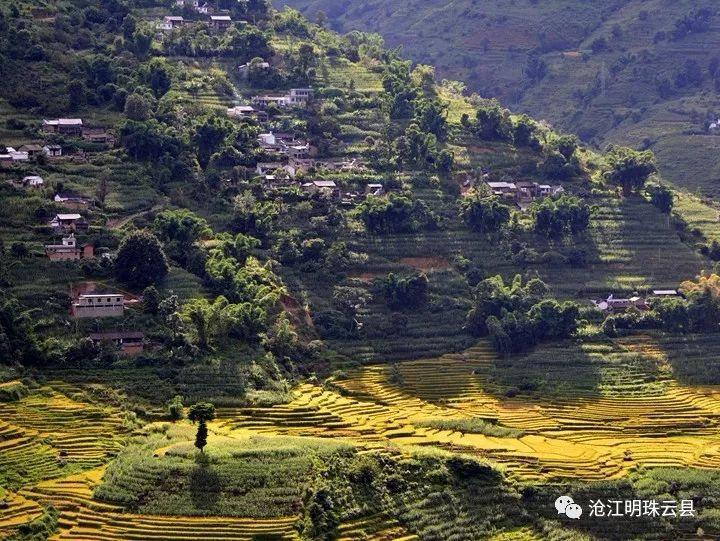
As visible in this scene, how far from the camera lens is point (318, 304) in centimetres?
5256

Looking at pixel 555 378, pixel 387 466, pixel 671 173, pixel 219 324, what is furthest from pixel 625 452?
pixel 671 173

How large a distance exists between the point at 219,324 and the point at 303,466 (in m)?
9.37

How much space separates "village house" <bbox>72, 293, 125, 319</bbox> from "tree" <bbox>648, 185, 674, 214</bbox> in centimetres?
2872

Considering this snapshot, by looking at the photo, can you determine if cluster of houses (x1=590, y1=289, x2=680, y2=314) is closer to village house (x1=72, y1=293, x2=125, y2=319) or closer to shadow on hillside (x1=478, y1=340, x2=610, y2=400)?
shadow on hillside (x1=478, y1=340, x2=610, y2=400)

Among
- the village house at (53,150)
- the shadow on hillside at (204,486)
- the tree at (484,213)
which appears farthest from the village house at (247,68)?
the shadow on hillside at (204,486)

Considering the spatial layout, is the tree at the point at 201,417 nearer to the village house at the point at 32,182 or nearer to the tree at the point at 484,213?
the village house at the point at 32,182

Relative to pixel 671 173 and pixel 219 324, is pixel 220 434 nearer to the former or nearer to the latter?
pixel 219 324

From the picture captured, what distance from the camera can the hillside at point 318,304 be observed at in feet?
130

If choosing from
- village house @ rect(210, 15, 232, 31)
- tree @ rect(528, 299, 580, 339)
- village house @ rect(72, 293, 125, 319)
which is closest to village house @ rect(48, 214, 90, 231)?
village house @ rect(72, 293, 125, 319)

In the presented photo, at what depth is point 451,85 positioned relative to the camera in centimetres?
7756

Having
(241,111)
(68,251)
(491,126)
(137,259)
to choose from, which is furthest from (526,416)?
(241,111)

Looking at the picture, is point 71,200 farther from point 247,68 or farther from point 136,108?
point 247,68

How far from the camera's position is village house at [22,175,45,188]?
175ft

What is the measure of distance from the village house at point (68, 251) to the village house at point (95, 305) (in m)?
3.42
